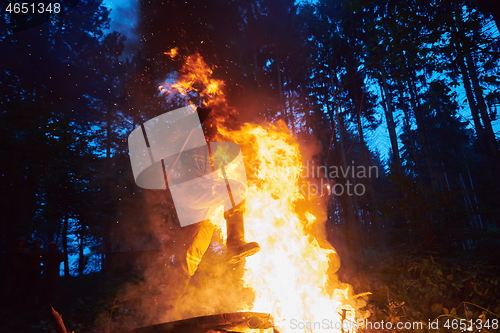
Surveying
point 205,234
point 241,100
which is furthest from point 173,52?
point 205,234

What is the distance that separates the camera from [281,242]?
605 cm

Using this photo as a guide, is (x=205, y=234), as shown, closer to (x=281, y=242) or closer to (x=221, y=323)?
(x=221, y=323)

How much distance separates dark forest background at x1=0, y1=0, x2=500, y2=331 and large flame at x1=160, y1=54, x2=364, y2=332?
2.79ft

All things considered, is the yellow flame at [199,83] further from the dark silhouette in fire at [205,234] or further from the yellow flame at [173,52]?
the dark silhouette in fire at [205,234]

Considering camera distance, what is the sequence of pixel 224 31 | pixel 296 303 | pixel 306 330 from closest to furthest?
pixel 306 330
pixel 296 303
pixel 224 31

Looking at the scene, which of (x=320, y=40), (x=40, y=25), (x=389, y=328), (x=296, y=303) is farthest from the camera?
(x=320, y=40)

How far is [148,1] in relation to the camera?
253 inches

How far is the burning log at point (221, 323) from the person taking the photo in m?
3.90

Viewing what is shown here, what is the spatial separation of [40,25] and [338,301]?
14334 millimetres

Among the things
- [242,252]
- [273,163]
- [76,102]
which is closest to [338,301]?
[242,252]

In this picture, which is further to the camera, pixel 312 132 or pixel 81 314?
pixel 312 132

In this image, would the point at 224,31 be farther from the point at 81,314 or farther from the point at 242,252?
the point at 81,314

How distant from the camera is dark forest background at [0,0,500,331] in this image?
20.9 ft

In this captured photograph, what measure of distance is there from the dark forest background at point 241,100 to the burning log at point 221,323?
2.50 m
